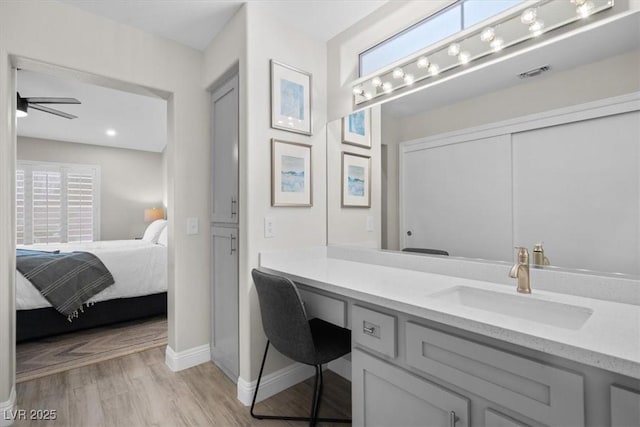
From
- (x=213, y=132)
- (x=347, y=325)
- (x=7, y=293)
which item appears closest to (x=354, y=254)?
(x=347, y=325)

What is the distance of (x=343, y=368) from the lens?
2.21 meters

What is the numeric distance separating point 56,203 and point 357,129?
5.88m

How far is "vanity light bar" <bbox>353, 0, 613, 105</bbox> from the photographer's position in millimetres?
1241

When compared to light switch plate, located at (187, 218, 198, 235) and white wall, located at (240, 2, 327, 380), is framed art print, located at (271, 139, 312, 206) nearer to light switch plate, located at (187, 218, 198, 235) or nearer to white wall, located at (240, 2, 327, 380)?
white wall, located at (240, 2, 327, 380)

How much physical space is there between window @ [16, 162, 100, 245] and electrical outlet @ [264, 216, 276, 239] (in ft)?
17.5

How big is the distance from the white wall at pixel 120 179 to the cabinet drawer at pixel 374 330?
20.1ft

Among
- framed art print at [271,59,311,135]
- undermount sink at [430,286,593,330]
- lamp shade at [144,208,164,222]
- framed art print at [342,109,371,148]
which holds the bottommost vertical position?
undermount sink at [430,286,593,330]

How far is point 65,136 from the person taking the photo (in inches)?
203

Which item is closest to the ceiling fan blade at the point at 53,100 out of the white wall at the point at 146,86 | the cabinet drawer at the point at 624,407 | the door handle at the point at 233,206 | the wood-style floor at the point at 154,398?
the white wall at the point at 146,86

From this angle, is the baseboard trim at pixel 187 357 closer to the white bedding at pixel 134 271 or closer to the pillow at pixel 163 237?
the white bedding at pixel 134 271

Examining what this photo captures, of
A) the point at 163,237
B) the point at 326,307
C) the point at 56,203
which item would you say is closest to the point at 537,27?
the point at 326,307

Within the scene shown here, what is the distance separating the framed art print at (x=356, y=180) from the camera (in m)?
2.10

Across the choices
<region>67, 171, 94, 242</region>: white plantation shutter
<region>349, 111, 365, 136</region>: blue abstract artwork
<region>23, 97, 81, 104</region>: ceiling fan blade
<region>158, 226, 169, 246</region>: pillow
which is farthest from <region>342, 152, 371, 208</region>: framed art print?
<region>67, 171, 94, 242</region>: white plantation shutter

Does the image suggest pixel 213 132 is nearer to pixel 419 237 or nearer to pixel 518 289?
pixel 419 237
